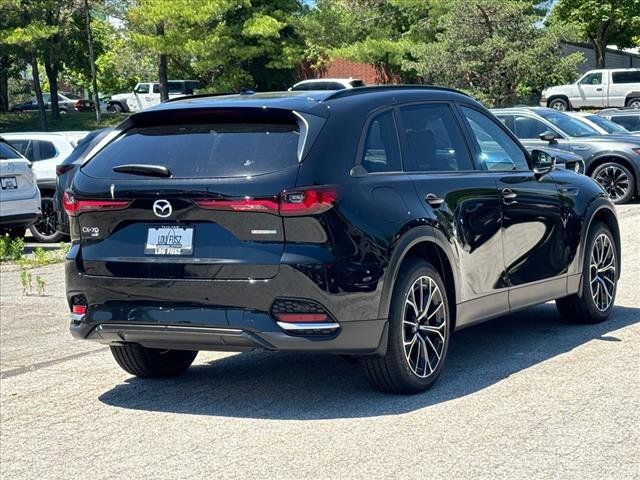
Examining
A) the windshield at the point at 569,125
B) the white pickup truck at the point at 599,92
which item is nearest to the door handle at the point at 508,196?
the windshield at the point at 569,125

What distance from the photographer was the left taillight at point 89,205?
6640 mm

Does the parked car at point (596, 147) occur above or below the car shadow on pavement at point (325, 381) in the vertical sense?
below

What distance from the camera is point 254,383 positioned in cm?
746

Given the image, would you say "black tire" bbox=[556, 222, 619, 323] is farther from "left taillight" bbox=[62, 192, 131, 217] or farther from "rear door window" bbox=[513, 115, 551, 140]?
"rear door window" bbox=[513, 115, 551, 140]

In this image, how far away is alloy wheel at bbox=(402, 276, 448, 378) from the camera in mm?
6750

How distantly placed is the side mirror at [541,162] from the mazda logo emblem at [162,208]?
3043 mm

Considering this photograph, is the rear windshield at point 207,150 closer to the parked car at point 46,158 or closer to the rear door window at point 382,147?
the rear door window at point 382,147

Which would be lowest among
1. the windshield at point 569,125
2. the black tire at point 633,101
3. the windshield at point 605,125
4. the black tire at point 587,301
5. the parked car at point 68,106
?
the parked car at point 68,106

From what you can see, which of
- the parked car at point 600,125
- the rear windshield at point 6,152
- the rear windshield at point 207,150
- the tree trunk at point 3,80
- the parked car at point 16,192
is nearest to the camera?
the rear windshield at point 207,150

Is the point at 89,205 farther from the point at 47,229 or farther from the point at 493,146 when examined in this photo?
the point at 47,229

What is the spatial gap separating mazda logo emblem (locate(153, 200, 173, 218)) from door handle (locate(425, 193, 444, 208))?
1.56m

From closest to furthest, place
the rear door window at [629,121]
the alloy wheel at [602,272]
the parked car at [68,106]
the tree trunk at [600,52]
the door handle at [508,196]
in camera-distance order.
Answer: the door handle at [508,196] → the alloy wheel at [602,272] → the rear door window at [629,121] → the tree trunk at [600,52] → the parked car at [68,106]

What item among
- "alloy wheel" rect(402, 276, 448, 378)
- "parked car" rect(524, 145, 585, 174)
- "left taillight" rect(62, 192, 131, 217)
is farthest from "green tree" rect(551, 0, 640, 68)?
"left taillight" rect(62, 192, 131, 217)

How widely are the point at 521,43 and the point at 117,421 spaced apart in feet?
106
